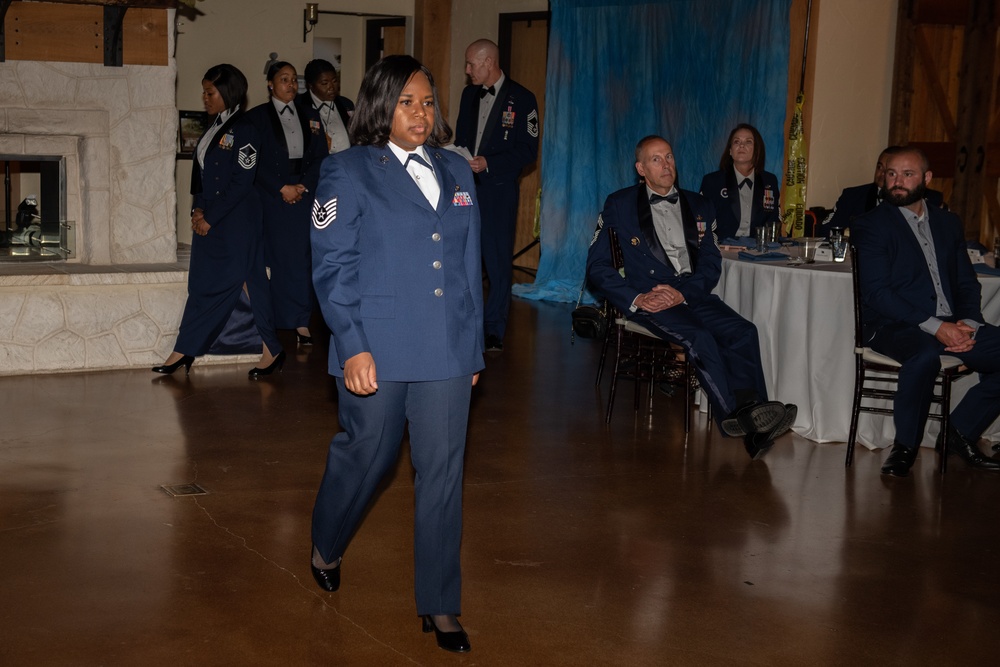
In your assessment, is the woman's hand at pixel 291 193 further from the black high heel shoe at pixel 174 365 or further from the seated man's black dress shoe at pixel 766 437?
the seated man's black dress shoe at pixel 766 437

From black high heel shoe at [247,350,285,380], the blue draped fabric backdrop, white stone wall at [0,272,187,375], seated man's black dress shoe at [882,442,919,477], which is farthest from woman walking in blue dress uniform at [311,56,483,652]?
the blue draped fabric backdrop

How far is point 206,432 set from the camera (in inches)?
195

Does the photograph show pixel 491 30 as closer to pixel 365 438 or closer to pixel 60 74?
pixel 60 74

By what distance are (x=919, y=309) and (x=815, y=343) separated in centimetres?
48

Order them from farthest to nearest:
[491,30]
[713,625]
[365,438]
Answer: [491,30], [713,625], [365,438]

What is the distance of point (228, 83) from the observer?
5785 millimetres

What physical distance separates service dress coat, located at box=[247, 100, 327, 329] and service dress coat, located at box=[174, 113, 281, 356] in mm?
659

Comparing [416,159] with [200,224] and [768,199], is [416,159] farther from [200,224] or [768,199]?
[768,199]

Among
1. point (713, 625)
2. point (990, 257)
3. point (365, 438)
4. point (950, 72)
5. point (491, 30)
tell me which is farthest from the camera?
point (491, 30)

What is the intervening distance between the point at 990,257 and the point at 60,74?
4.90 meters

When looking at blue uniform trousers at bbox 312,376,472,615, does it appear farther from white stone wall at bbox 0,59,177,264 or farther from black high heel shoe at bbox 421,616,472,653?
white stone wall at bbox 0,59,177,264

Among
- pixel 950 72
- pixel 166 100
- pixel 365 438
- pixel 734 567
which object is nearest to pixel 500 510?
pixel 734 567

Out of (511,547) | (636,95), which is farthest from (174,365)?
(636,95)

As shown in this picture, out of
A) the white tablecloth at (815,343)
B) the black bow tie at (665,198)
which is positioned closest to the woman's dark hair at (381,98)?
the black bow tie at (665,198)
